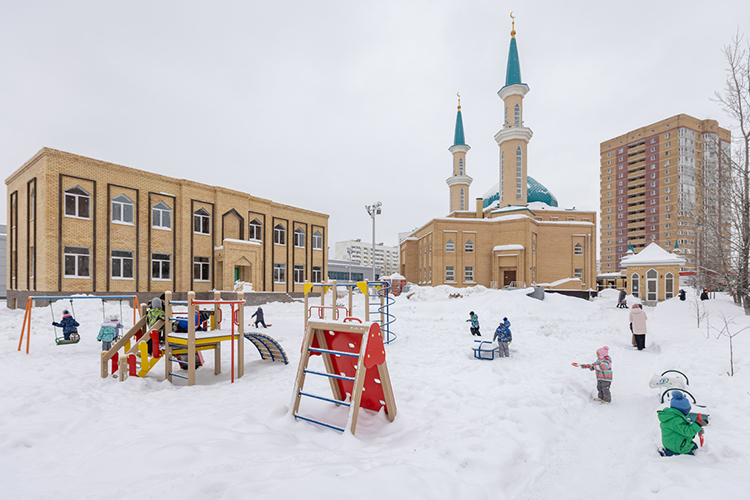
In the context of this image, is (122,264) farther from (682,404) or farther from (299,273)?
(682,404)

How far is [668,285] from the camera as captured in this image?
30.6 m

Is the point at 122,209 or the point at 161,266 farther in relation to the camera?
the point at 161,266

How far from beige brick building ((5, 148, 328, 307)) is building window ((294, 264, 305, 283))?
169 cm

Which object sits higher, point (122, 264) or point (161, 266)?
point (122, 264)

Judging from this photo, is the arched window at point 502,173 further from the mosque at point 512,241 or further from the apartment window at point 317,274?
the apartment window at point 317,274

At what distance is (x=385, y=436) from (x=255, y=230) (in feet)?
88.3

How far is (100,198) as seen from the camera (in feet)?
71.1

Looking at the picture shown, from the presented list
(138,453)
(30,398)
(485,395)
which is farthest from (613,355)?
(30,398)

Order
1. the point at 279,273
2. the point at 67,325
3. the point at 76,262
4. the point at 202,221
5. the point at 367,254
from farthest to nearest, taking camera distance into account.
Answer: the point at 367,254 < the point at 279,273 < the point at 202,221 < the point at 76,262 < the point at 67,325

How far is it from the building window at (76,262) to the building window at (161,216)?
4.11 metres

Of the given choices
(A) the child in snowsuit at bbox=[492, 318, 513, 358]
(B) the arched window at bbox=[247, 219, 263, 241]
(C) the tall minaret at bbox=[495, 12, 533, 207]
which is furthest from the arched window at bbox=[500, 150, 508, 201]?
(A) the child in snowsuit at bbox=[492, 318, 513, 358]

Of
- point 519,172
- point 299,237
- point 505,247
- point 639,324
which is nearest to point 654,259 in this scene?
point 505,247

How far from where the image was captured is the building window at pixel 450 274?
39.9 m

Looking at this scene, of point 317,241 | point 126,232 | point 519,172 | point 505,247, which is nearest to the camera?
point 126,232
